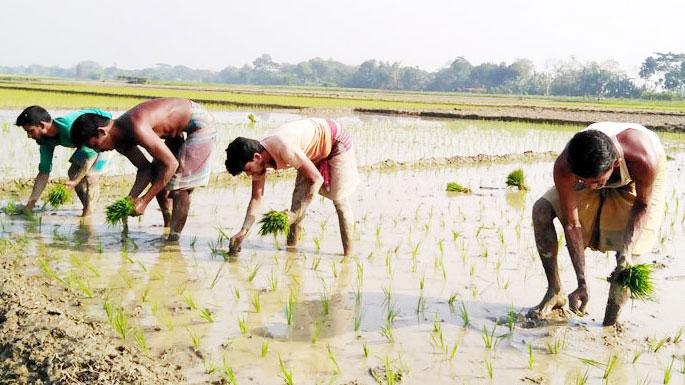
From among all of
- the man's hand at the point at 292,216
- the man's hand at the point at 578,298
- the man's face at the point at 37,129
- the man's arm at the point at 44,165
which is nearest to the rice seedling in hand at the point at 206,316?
the man's hand at the point at 292,216

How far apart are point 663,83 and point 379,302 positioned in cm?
9129

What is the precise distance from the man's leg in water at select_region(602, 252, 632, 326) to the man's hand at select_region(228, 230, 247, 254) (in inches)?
88.6

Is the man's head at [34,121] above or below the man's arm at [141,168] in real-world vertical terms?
above

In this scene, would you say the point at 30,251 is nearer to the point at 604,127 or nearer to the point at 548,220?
the point at 548,220

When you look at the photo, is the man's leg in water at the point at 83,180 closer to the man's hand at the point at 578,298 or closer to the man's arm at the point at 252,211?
the man's arm at the point at 252,211

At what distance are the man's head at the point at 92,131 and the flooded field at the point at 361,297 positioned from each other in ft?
2.55

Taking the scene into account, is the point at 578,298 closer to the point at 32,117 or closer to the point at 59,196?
the point at 32,117

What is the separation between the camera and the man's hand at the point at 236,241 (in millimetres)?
4230

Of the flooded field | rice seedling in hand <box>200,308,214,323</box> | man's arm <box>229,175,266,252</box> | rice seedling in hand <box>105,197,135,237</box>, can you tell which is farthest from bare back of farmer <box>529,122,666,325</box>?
rice seedling in hand <box>105,197,135,237</box>

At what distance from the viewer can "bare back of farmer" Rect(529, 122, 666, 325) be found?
284 centimetres

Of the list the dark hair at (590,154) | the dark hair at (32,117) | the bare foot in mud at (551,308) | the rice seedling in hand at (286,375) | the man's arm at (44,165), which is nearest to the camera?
the rice seedling in hand at (286,375)

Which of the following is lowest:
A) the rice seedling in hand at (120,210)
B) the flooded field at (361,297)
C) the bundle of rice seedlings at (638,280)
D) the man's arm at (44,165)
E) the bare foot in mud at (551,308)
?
the flooded field at (361,297)

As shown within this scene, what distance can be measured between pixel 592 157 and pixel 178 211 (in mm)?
3141

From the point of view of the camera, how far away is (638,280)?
300 cm
